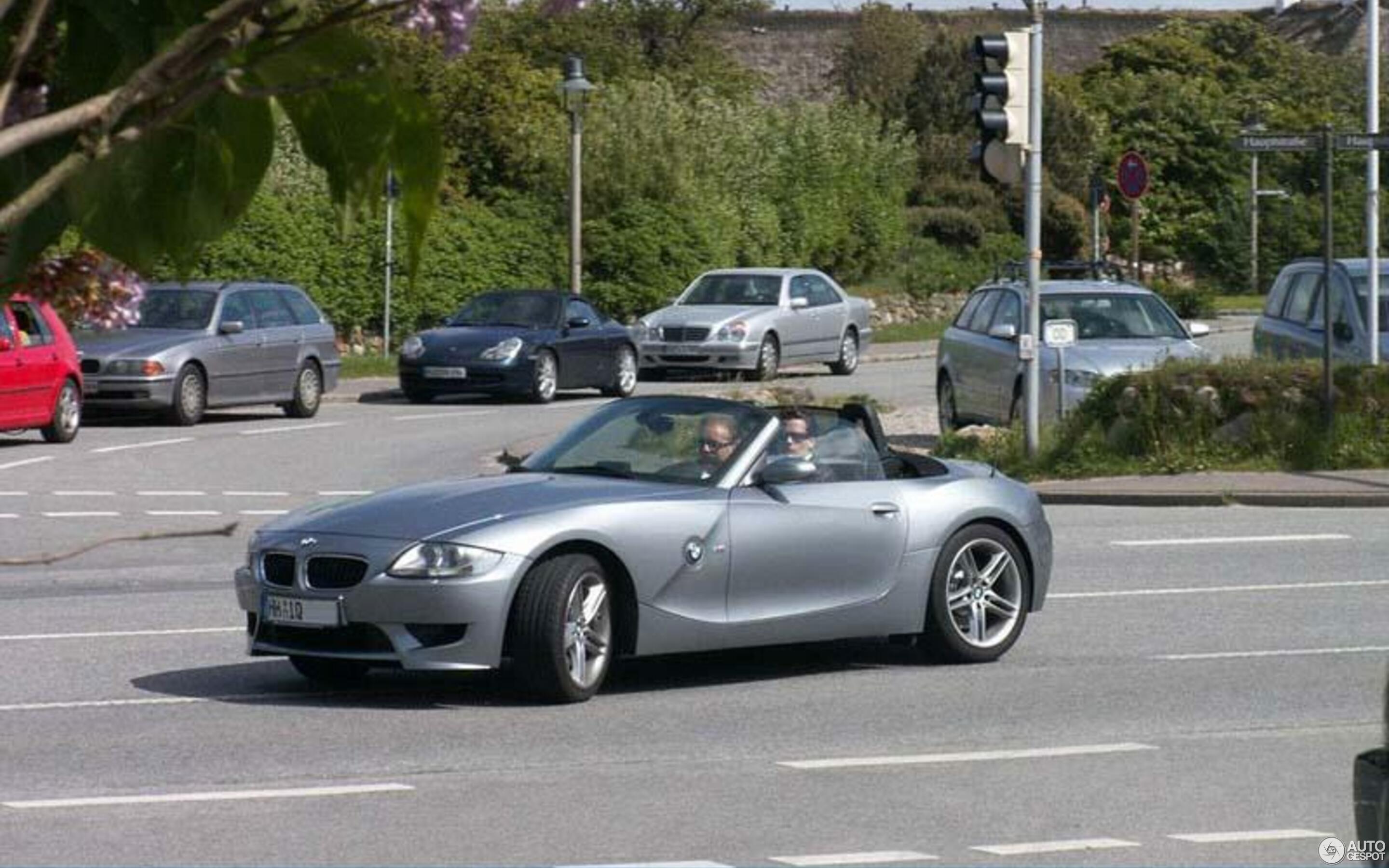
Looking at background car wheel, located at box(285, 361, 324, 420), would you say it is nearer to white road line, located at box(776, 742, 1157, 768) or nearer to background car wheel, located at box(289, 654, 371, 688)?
background car wheel, located at box(289, 654, 371, 688)

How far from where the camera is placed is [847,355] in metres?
40.8

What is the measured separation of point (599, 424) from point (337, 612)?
2229mm

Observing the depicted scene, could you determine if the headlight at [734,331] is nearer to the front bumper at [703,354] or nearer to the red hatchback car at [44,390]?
the front bumper at [703,354]

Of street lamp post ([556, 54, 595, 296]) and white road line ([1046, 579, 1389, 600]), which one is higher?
street lamp post ([556, 54, 595, 296])

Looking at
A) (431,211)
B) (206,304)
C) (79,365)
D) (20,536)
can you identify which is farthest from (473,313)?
(431,211)

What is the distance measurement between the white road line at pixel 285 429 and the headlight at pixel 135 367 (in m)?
1.16

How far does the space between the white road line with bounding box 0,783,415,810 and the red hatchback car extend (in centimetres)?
1620

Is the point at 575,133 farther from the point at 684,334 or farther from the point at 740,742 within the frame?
the point at 740,742

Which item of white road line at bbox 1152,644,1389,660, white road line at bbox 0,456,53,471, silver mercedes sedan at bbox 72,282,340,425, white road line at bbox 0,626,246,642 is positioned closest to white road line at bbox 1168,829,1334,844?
white road line at bbox 1152,644,1389,660

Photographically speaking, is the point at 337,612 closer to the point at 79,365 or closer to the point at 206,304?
the point at 79,365

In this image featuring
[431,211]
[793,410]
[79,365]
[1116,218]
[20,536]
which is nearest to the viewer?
[431,211]

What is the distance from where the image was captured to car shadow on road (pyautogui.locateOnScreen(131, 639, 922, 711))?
11469 millimetres

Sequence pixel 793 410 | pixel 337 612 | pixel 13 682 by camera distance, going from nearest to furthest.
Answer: pixel 337 612 → pixel 13 682 → pixel 793 410

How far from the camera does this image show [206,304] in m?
30.6
